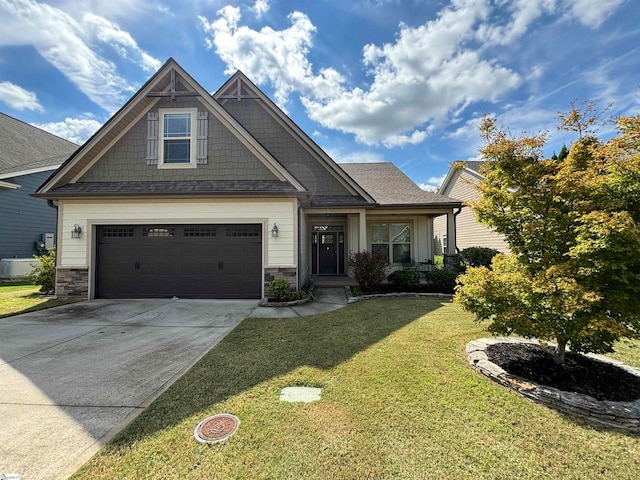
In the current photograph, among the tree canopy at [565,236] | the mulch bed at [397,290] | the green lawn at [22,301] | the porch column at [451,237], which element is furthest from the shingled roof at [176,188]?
the porch column at [451,237]

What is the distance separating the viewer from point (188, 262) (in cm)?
896

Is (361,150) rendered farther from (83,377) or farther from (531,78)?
(83,377)

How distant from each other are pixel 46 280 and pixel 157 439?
10.4 meters

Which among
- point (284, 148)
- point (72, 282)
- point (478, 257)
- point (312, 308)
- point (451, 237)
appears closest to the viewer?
point (312, 308)

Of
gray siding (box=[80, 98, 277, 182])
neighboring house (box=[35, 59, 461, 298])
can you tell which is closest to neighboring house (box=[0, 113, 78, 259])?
neighboring house (box=[35, 59, 461, 298])

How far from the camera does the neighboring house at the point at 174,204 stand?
880 centimetres

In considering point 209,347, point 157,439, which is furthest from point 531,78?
point 157,439

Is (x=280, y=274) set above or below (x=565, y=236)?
below

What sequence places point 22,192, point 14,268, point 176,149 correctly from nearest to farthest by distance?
1. point 176,149
2. point 14,268
3. point 22,192

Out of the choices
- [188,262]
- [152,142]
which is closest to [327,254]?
[188,262]

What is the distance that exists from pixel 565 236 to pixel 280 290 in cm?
658

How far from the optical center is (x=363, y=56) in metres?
12.0

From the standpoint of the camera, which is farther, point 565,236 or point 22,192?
point 22,192

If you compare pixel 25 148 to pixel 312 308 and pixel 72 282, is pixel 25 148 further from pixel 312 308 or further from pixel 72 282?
pixel 312 308
